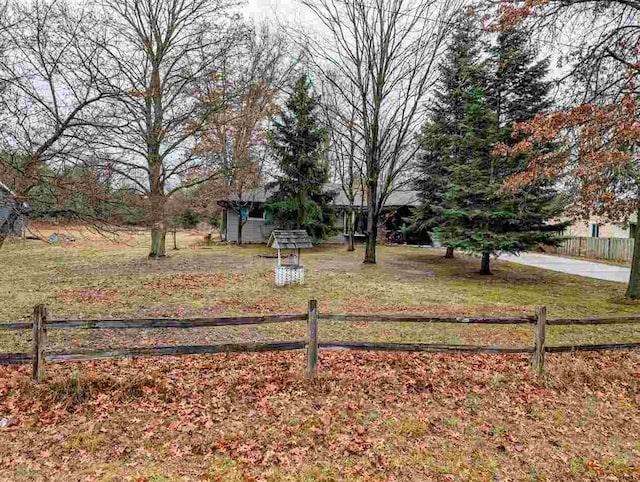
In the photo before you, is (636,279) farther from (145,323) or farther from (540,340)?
(145,323)

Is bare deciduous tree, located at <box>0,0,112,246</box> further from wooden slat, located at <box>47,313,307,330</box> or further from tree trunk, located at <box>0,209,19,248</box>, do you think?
wooden slat, located at <box>47,313,307,330</box>

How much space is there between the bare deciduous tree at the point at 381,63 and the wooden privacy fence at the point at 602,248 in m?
11.4

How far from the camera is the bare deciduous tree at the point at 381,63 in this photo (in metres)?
14.5

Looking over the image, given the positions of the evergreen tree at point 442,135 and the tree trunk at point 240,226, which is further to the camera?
the tree trunk at point 240,226

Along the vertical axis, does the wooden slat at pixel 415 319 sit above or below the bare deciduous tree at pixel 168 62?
below

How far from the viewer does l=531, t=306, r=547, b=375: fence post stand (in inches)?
209

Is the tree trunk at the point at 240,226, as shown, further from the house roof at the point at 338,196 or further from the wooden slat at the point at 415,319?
the wooden slat at the point at 415,319

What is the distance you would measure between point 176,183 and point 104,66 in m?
10.1

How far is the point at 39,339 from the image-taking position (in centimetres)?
464

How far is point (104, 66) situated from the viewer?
29.8ft

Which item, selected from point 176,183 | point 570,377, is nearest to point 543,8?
point 570,377

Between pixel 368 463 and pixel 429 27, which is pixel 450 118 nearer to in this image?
pixel 429 27

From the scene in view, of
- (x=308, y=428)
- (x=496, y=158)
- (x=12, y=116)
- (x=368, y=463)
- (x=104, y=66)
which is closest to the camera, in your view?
(x=368, y=463)

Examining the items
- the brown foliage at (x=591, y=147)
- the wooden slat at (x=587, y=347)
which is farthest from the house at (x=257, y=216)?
the wooden slat at (x=587, y=347)
